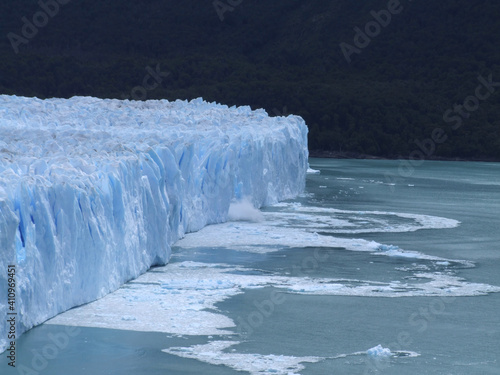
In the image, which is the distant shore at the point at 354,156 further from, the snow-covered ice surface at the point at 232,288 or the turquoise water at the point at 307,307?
the snow-covered ice surface at the point at 232,288

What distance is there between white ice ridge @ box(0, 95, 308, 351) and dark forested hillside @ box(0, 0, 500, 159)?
1009 inches

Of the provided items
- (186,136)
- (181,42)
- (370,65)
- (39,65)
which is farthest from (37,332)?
(181,42)

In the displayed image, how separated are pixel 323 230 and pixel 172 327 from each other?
7.00 meters

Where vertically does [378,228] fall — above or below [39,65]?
below

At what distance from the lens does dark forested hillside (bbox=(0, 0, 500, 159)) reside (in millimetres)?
45188

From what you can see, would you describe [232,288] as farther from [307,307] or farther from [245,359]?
[245,359]

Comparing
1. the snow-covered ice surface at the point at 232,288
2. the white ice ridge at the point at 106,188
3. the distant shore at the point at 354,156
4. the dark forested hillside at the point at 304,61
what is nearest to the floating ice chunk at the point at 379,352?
the snow-covered ice surface at the point at 232,288

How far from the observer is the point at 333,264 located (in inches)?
476

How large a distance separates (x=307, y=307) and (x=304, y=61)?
1690 inches

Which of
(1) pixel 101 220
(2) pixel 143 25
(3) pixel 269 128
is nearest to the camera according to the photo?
(1) pixel 101 220

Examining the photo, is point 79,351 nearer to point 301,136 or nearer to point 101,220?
point 101,220

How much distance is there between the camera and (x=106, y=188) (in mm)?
9492

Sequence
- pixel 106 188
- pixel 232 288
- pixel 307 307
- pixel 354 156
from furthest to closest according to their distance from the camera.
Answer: pixel 354 156, pixel 232 288, pixel 307 307, pixel 106 188

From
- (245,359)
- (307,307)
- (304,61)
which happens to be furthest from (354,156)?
(245,359)
